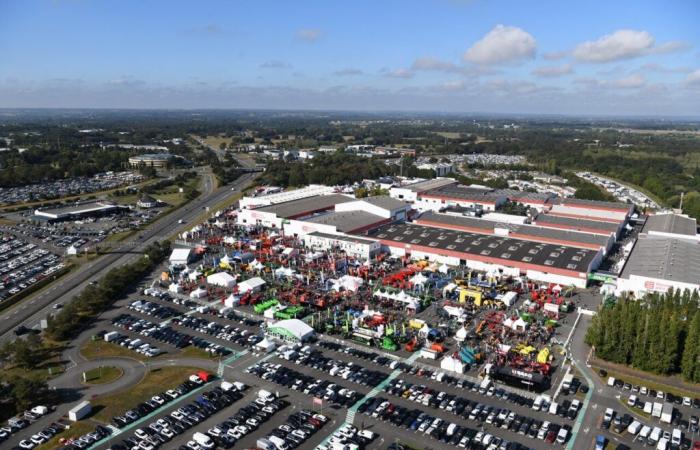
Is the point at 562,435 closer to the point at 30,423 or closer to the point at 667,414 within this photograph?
the point at 667,414

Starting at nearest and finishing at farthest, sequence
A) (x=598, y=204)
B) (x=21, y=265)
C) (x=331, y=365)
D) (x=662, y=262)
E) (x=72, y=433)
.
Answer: (x=72, y=433), (x=331, y=365), (x=662, y=262), (x=21, y=265), (x=598, y=204)

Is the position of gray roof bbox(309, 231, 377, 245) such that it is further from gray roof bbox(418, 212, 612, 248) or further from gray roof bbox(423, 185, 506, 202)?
gray roof bbox(423, 185, 506, 202)

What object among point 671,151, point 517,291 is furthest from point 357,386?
point 671,151

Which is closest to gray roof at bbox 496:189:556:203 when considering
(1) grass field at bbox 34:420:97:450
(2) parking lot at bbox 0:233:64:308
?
(2) parking lot at bbox 0:233:64:308

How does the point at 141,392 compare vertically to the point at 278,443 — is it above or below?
below

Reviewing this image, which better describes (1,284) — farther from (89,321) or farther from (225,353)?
(225,353)

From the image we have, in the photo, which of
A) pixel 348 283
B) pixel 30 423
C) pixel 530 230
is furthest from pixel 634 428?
pixel 530 230

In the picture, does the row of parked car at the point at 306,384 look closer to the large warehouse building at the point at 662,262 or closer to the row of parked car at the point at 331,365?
the row of parked car at the point at 331,365
